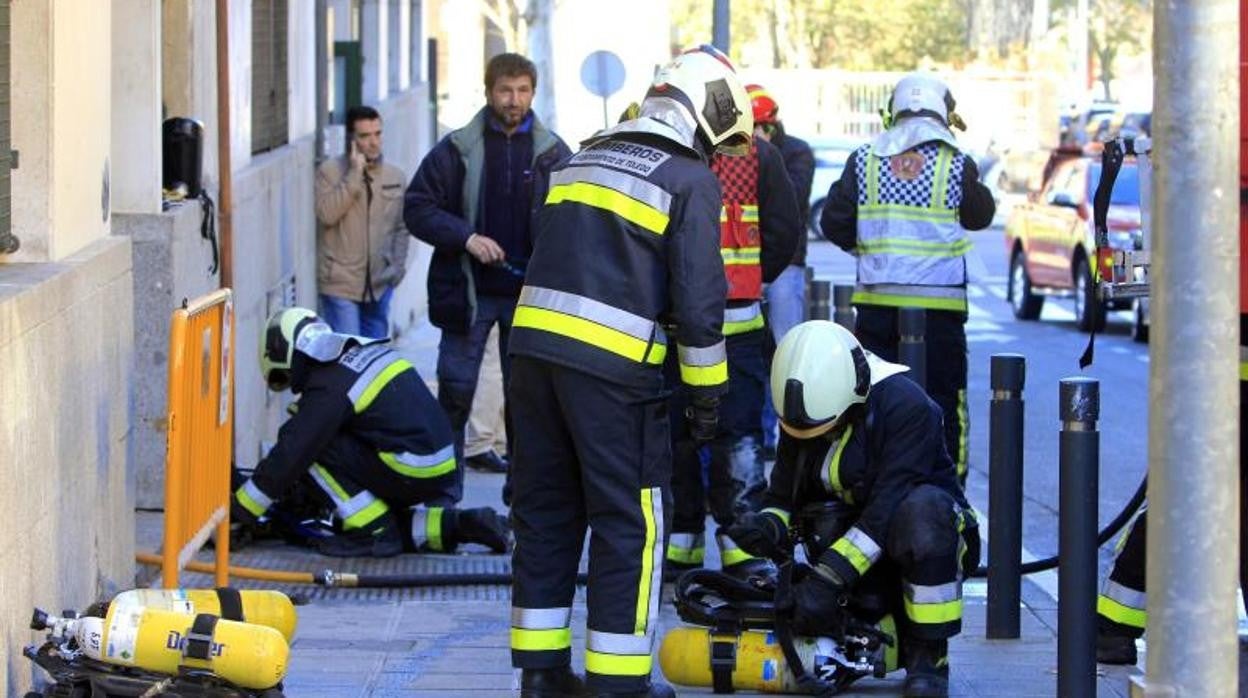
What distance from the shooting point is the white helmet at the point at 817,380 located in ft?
21.3

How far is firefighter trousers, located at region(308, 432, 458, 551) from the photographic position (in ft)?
29.1

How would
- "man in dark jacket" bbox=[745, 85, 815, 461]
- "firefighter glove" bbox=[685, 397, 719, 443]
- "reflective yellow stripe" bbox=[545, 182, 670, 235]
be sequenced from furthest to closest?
1. "man in dark jacket" bbox=[745, 85, 815, 461]
2. "firefighter glove" bbox=[685, 397, 719, 443]
3. "reflective yellow stripe" bbox=[545, 182, 670, 235]

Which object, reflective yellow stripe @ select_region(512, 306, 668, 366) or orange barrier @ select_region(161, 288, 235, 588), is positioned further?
orange barrier @ select_region(161, 288, 235, 588)

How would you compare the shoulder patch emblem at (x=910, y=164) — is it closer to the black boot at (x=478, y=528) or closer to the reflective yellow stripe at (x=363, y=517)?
the black boot at (x=478, y=528)

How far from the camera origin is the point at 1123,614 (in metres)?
6.80

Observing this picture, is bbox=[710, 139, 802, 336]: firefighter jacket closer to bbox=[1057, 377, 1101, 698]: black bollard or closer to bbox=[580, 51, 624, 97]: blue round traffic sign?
bbox=[1057, 377, 1101, 698]: black bollard

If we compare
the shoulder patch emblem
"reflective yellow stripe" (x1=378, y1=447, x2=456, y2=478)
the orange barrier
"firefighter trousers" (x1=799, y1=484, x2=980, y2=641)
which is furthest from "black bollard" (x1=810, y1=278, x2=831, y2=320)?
"firefighter trousers" (x1=799, y1=484, x2=980, y2=641)

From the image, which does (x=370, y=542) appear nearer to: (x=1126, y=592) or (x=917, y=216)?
(x=917, y=216)

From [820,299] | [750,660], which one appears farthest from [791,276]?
[750,660]

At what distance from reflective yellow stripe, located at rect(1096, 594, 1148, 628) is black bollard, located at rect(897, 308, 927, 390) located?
1976mm

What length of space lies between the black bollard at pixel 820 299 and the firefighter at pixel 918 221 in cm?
286

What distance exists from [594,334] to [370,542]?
307 centimetres

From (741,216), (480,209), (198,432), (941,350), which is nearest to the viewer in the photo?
(198,432)

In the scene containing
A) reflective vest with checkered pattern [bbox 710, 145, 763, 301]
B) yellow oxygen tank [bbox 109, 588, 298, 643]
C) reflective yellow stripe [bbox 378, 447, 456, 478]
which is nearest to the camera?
yellow oxygen tank [bbox 109, 588, 298, 643]
